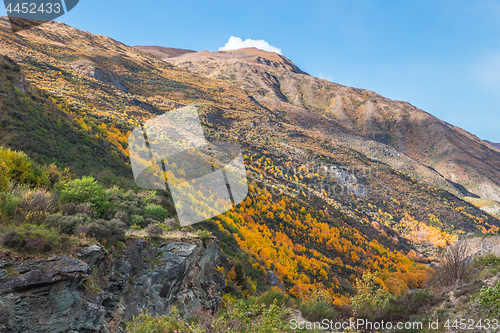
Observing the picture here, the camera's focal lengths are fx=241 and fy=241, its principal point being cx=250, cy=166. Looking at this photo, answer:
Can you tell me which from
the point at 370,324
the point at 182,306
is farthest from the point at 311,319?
the point at 182,306

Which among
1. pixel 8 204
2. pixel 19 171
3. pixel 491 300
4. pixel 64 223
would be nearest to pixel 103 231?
pixel 64 223

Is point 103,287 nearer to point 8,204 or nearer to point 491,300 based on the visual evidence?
point 8,204

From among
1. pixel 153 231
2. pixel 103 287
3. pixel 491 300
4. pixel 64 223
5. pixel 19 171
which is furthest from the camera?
pixel 19 171

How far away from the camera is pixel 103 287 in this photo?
624cm

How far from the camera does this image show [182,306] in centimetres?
845

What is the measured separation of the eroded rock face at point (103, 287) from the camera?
4480mm

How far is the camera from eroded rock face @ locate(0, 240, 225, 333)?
14.7ft

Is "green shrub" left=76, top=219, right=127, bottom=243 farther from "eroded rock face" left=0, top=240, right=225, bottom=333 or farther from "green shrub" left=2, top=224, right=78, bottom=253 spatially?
"green shrub" left=2, top=224, right=78, bottom=253

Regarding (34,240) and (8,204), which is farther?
(8,204)

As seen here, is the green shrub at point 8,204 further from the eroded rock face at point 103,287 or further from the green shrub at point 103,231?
the eroded rock face at point 103,287

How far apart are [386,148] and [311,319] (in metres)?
121

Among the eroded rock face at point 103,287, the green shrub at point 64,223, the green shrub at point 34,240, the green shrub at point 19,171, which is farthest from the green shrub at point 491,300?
the green shrub at point 19,171

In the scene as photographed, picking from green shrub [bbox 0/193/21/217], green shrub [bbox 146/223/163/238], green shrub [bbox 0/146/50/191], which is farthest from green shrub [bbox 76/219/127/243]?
green shrub [bbox 0/146/50/191]

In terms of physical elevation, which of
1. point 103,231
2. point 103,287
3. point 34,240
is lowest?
point 103,287
